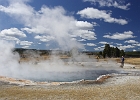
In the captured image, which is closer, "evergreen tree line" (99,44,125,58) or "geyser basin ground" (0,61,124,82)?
"geyser basin ground" (0,61,124,82)

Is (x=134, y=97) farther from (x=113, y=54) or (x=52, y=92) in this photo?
(x=113, y=54)

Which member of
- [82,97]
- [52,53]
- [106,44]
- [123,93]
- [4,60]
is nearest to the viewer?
[82,97]

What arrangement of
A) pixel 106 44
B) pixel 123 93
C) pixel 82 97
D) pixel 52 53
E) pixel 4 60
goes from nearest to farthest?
pixel 82 97, pixel 123 93, pixel 4 60, pixel 52 53, pixel 106 44

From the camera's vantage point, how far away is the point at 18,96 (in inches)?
591

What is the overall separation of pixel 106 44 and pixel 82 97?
108 m

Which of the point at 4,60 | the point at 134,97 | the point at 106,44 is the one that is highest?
the point at 106,44

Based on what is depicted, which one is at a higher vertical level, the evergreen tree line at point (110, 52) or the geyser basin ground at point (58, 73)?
the evergreen tree line at point (110, 52)

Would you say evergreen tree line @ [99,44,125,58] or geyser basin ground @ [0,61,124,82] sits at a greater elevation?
evergreen tree line @ [99,44,125,58]

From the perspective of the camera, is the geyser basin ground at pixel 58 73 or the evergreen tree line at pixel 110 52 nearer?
the geyser basin ground at pixel 58 73

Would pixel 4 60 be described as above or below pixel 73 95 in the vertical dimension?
above

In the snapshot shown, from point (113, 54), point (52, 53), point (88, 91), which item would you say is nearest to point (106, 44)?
point (113, 54)

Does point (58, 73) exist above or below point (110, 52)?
below

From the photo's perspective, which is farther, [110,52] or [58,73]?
[110,52]

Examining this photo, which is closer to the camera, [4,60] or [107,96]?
[107,96]
